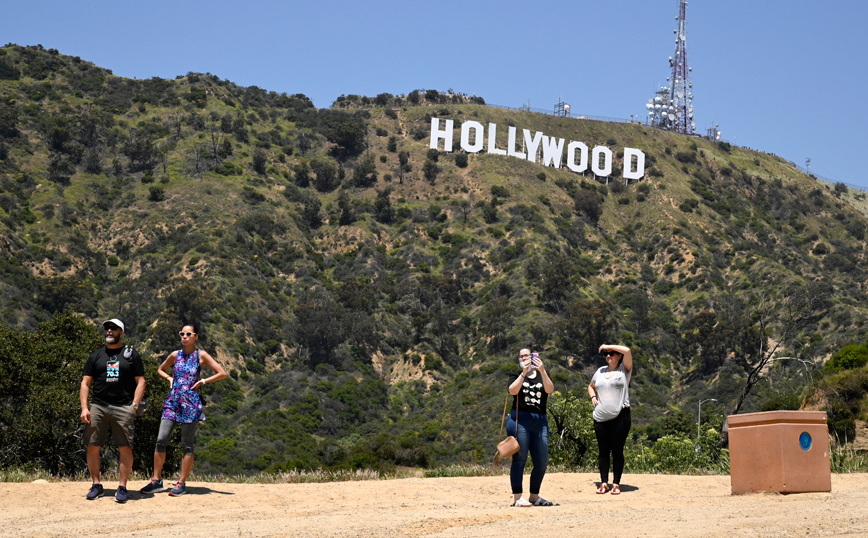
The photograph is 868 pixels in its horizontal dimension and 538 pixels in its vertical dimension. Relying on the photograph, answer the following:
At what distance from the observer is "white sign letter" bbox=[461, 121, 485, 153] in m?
95.6

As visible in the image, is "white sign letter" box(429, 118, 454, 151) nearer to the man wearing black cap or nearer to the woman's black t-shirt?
the man wearing black cap

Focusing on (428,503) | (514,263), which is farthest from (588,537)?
(514,263)

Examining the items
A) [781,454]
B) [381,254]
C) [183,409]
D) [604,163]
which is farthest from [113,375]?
[604,163]

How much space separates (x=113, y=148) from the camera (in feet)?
286

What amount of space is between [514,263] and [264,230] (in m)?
22.2

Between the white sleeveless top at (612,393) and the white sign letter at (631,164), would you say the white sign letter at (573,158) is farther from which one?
the white sleeveless top at (612,393)

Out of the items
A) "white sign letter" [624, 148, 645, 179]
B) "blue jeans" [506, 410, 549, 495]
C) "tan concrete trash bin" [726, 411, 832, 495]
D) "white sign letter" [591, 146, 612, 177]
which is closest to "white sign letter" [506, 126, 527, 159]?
"white sign letter" [591, 146, 612, 177]

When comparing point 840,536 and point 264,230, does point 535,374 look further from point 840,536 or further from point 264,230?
point 264,230

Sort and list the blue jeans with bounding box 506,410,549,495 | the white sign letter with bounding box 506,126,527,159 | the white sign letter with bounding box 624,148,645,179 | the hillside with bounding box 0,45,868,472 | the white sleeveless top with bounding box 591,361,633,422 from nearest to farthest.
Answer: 1. the blue jeans with bounding box 506,410,549,495
2. the white sleeveless top with bounding box 591,361,633,422
3. the hillside with bounding box 0,45,868,472
4. the white sign letter with bounding box 506,126,527,159
5. the white sign letter with bounding box 624,148,645,179

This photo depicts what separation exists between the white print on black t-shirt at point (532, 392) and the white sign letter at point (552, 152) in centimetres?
8938

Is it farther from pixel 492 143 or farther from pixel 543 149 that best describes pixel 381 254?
pixel 543 149

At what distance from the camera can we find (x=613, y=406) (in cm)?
1101

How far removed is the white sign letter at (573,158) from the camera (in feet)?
326

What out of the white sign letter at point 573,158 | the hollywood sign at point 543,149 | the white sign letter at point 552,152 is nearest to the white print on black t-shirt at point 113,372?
the hollywood sign at point 543,149
